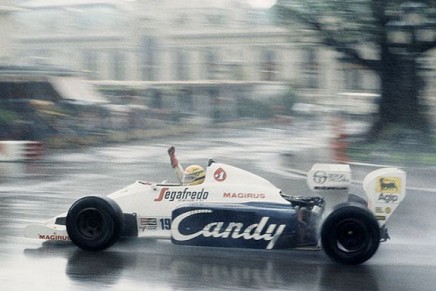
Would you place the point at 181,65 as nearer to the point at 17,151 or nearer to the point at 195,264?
the point at 17,151

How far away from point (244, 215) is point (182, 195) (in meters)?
0.73

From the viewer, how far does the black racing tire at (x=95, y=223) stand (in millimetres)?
8927

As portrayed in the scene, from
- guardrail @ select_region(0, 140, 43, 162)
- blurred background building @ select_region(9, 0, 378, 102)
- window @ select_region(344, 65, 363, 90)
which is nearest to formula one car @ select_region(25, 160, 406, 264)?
guardrail @ select_region(0, 140, 43, 162)

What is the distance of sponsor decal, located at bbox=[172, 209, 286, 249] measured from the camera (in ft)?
28.3

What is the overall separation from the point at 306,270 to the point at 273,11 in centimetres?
1597

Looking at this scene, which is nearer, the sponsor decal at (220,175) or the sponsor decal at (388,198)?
the sponsor decal at (388,198)

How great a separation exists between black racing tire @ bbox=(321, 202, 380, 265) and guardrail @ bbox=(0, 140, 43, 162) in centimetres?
1271

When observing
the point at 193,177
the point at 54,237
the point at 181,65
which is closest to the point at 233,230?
the point at 193,177

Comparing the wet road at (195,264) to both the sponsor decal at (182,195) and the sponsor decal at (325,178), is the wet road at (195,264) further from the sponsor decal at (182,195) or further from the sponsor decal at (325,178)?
the sponsor decal at (325,178)

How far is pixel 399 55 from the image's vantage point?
23.1m

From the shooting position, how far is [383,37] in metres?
22.4

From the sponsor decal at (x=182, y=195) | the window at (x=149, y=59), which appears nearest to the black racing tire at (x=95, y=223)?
the sponsor decal at (x=182, y=195)

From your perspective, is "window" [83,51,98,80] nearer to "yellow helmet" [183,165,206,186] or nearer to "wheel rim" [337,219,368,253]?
"yellow helmet" [183,165,206,186]

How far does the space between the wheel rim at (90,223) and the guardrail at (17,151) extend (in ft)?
36.9
